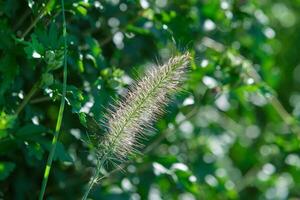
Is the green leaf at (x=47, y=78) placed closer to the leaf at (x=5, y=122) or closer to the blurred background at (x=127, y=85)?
the blurred background at (x=127, y=85)

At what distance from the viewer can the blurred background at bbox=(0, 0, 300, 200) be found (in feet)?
5.80

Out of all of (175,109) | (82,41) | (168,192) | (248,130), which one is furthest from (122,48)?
(248,130)

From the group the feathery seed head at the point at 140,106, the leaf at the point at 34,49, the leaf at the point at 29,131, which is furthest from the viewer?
the leaf at the point at 29,131

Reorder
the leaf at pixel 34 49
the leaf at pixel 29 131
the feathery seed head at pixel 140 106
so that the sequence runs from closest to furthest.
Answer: the feathery seed head at pixel 140 106
the leaf at pixel 34 49
the leaf at pixel 29 131

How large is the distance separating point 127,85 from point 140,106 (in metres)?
0.53

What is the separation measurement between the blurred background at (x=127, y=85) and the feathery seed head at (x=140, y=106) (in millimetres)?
151

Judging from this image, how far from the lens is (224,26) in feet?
7.99

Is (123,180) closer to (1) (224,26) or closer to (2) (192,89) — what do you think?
(2) (192,89)

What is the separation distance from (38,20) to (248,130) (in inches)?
74.7

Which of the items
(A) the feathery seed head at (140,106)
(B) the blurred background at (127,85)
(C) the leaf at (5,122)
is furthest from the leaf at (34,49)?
(A) the feathery seed head at (140,106)

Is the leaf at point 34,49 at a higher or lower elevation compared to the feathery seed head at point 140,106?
higher

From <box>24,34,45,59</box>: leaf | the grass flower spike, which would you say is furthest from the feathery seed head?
<box>24,34,45,59</box>: leaf

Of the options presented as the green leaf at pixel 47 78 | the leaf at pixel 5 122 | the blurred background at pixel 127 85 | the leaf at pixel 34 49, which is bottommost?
the blurred background at pixel 127 85

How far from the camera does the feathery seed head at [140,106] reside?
148 centimetres
